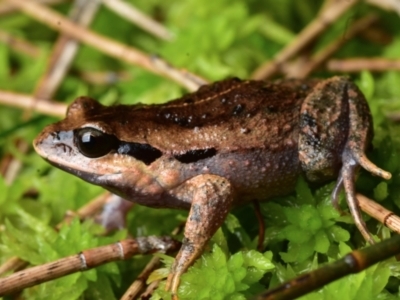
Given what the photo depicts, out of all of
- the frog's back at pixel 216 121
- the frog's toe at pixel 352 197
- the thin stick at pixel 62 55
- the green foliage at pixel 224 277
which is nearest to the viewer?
the green foliage at pixel 224 277

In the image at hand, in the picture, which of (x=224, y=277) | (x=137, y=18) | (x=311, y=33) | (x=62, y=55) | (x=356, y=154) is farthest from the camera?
(x=137, y=18)

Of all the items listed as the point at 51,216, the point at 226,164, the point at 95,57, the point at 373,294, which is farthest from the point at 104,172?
the point at 95,57

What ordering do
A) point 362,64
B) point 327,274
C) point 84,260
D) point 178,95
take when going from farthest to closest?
1. point 362,64
2. point 178,95
3. point 84,260
4. point 327,274

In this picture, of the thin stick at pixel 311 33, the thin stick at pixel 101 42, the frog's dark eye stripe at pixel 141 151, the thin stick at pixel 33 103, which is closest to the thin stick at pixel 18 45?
the thin stick at pixel 101 42

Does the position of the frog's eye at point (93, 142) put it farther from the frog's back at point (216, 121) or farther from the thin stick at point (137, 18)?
the thin stick at point (137, 18)

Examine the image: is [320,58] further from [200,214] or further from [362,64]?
[200,214]

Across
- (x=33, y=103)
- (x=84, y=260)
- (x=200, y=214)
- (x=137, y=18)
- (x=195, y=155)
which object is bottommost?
(x=84, y=260)

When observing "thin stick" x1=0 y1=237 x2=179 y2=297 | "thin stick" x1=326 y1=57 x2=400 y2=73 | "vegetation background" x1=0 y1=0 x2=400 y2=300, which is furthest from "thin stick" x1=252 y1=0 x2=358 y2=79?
"thin stick" x1=0 y1=237 x2=179 y2=297

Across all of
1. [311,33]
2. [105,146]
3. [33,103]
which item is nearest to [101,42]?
[33,103]
